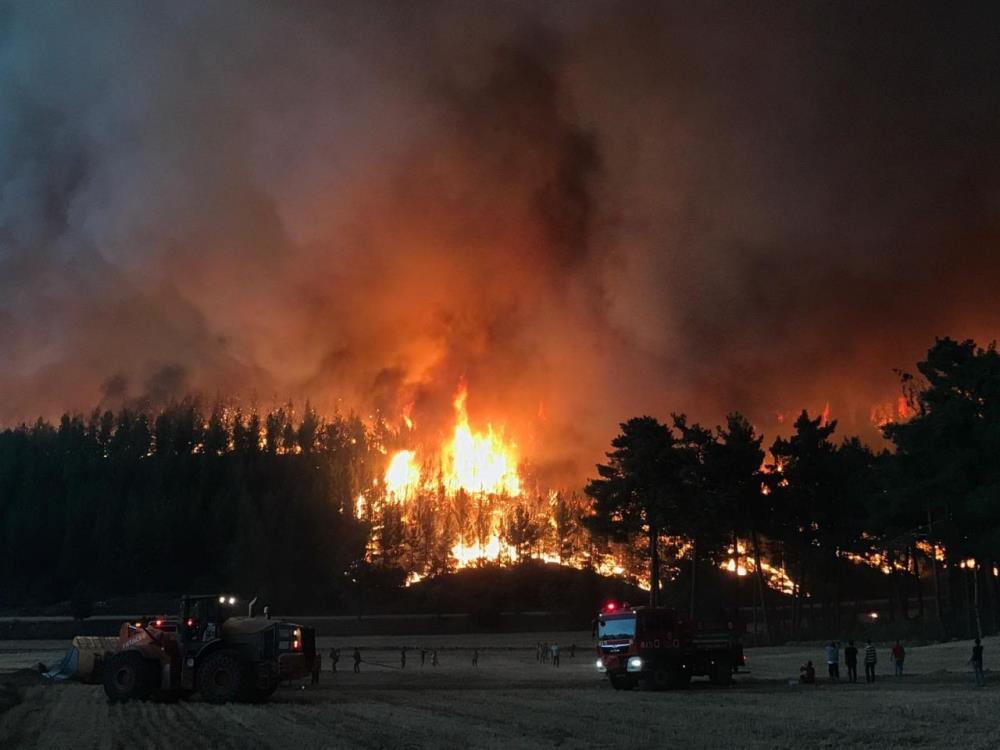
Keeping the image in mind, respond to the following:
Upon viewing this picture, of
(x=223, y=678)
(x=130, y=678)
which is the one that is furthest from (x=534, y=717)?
(x=130, y=678)

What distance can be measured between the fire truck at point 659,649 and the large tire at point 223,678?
1594 cm

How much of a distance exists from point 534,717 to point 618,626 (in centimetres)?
1354

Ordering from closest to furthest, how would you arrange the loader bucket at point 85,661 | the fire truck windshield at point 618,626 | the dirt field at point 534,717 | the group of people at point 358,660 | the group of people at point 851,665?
the dirt field at point 534,717 < the fire truck windshield at point 618,626 < the group of people at point 851,665 < the loader bucket at point 85,661 < the group of people at point 358,660

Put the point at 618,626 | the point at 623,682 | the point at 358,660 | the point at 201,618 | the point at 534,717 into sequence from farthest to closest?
the point at 358,660 → the point at 618,626 → the point at 623,682 → the point at 201,618 → the point at 534,717

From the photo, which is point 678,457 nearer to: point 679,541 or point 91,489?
point 679,541

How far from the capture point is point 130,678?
30016mm

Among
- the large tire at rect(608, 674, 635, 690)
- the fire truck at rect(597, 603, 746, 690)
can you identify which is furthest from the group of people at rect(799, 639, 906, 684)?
the large tire at rect(608, 674, 635, 690)

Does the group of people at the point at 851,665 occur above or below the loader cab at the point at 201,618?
below

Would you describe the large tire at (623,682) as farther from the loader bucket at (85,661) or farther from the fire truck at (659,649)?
the loader bucket at (85,661)

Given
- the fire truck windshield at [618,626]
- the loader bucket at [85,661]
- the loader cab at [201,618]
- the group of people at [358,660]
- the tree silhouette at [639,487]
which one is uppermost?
the tree silhouette at [639,487]

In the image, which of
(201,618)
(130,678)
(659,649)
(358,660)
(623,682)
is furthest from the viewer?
(358,660)

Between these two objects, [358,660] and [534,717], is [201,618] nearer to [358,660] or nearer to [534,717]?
[534,717]

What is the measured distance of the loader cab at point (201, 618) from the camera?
2998cm

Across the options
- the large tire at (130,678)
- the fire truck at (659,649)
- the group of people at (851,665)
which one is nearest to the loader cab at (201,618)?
the large tire at (130,678)
